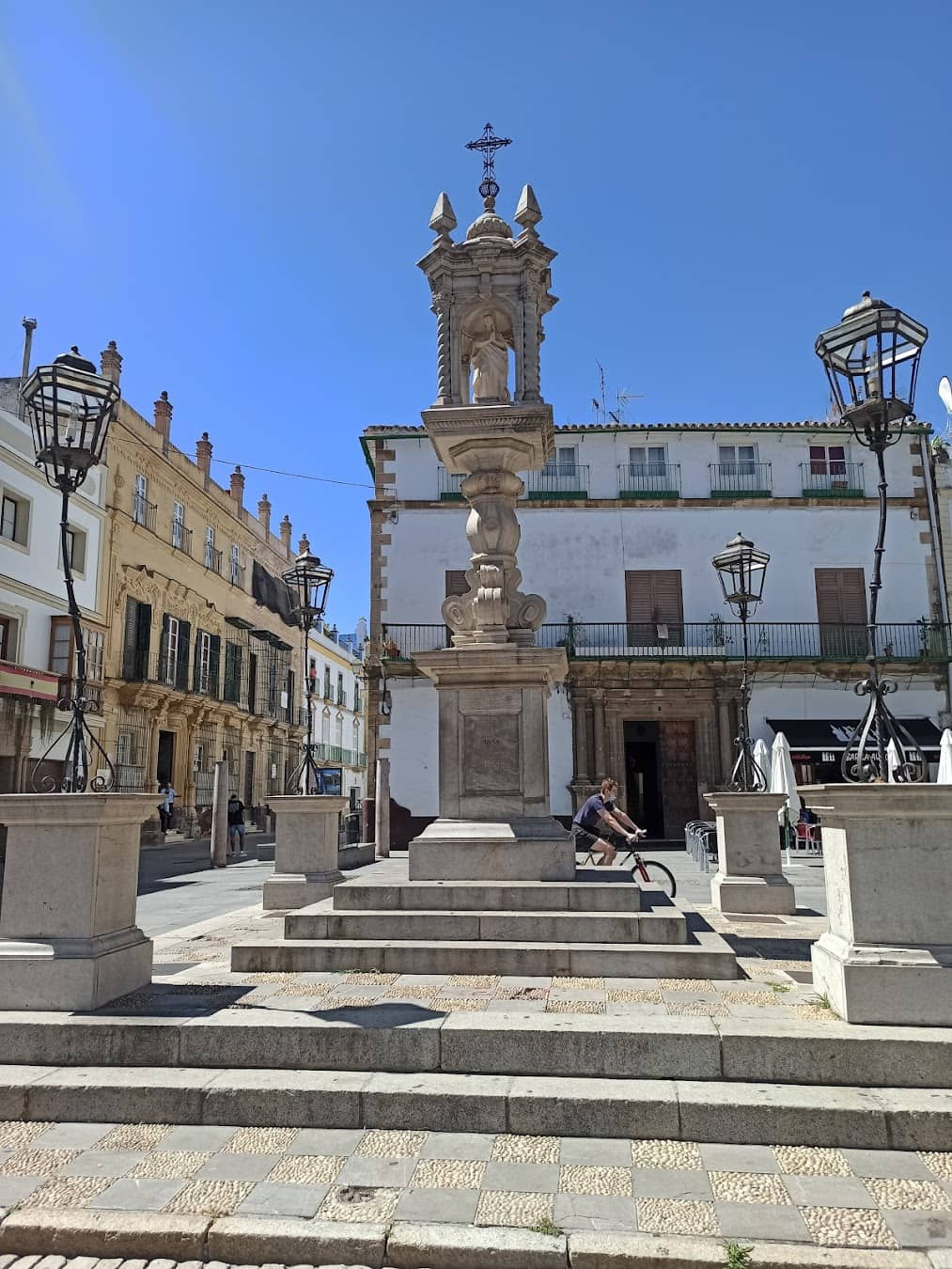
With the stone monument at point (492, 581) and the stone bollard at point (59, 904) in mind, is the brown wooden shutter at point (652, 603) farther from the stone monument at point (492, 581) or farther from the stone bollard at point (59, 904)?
the stone bollard at point (59, 904)

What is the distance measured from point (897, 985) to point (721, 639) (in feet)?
61.9

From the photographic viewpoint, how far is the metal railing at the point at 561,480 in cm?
2402

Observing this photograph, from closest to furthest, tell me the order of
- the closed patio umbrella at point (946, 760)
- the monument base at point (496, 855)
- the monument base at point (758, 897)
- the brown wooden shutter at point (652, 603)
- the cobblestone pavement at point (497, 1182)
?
the cobblestone pavement at point (497, 1182) → the monument base at point (496, 855) → the monument base at point (758, 897) → the closed patio umbrella at point (946, 760) → the brown wooden shutter at point (652, 603)

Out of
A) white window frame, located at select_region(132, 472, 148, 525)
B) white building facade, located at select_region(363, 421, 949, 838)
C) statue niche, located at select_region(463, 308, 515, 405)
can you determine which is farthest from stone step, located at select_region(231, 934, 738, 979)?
white window frame, located at select_region(132, 472, 148, 525)

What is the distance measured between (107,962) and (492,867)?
264 cm

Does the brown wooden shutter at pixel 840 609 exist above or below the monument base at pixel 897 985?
above

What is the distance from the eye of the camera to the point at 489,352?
7.98 m

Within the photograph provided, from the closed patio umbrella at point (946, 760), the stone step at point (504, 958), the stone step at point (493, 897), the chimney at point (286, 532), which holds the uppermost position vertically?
the chimney at point (286, 532)

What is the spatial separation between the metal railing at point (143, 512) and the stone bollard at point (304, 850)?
65.5 ft

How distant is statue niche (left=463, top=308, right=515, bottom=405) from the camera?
7914 millimetres

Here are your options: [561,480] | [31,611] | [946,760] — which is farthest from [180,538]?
[946,760]

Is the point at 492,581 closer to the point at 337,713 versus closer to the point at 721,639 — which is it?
the point at 721,639

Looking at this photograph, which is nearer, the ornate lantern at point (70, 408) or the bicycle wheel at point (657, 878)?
the ornate lantern at point (70, 408)

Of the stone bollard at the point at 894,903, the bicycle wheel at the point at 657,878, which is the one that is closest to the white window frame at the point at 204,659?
the bicycle wheel at the point at 657,878
